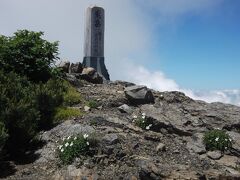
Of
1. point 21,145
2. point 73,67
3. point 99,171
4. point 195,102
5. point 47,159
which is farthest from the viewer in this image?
point 73,67

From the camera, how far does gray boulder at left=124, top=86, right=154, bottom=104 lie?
17.1m

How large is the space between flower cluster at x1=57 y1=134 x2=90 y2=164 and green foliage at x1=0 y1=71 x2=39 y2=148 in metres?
1.23

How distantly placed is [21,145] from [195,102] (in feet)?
24.8

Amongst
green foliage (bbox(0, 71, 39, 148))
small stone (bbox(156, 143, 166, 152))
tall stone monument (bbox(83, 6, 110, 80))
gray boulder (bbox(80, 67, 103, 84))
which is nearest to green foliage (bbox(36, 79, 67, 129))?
green foliage (bbox(0, 71, 39, 148))

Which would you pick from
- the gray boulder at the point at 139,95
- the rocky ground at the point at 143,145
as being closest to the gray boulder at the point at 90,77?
the rocky ground at the point at 143,145

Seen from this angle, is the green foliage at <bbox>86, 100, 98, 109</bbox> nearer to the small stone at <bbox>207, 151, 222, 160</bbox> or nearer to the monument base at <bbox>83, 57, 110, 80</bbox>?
the small stone at <bbox>207, 151, 222, 160</bbox>

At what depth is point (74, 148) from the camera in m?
12.0

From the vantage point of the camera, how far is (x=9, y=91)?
13734mm

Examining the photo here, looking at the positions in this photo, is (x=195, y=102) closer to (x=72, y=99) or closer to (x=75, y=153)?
(x=72, y=99)

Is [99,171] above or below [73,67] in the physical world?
below

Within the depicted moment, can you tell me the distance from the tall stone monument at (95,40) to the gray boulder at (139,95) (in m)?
12.0

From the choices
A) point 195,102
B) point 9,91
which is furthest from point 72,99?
point 195,102

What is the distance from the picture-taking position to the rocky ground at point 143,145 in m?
11.4

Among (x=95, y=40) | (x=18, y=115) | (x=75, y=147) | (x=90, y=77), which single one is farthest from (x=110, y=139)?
(x=95, y=40)
